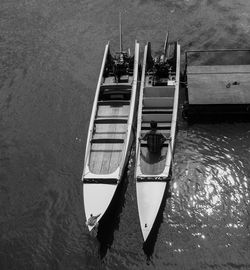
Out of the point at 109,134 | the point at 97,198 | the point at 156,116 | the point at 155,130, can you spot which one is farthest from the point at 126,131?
the point at 97,198

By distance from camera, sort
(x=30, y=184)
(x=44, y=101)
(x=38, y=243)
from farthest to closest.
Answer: (x=44, y=101), (x=30, y=184), (x=38, y=243)

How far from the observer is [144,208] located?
751 inches

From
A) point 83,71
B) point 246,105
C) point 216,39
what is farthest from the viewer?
point 216,39

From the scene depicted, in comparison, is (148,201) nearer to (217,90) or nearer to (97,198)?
(97,198)

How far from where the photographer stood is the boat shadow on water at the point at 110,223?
64.0 feet

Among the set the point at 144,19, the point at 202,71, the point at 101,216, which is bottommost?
the point at 101,216

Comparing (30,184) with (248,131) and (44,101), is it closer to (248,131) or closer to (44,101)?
(44,101)

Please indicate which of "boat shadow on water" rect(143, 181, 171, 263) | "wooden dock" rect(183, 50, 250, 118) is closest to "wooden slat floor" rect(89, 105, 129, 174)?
"boat shadow on water" rect(143, 181, 171, 263)

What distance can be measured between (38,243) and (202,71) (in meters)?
18.0

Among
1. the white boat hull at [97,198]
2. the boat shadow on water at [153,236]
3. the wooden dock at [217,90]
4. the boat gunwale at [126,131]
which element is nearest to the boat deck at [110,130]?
the boat gunwale at [126,131]

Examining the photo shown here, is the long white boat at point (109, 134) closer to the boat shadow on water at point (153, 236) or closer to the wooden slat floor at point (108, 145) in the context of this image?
the wooden slat floor at point (108, 145)

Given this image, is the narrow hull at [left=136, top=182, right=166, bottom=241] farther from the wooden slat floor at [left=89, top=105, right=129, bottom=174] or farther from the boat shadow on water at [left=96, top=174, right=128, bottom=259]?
the wooden slat floor at [left=89, top=105, right=129, bottom=174]

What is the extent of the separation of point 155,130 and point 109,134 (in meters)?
3.45

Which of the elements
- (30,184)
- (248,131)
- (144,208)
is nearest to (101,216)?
(144,208)
